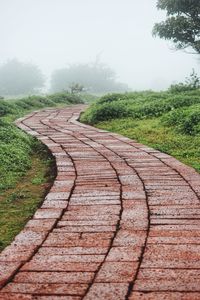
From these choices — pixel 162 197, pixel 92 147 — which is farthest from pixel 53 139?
pixel 162 197

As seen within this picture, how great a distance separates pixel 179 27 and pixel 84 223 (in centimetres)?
1310

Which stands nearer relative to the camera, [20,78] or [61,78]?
[20,78]

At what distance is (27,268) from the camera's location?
240 centimetres

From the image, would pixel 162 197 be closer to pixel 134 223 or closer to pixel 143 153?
pixel 134 223

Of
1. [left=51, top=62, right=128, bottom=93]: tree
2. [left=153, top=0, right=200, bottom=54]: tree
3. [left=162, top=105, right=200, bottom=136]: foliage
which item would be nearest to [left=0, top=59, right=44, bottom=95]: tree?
[left=51, top=62, right=128, bottom=93]: tree

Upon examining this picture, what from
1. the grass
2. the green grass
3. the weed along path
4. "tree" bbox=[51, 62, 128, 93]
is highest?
"tree" bbox=[51, 62, 128, 93]

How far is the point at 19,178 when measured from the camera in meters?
4.86

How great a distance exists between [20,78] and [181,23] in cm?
5072

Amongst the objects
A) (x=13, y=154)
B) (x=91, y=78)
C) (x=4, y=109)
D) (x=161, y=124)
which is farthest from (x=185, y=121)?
(x=91, y=78)

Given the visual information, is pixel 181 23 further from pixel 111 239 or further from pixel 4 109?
pixel 111 239

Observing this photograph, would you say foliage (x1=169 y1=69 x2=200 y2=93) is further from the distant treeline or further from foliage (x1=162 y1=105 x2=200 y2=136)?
the distant treeline

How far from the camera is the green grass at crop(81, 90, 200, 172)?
641cm

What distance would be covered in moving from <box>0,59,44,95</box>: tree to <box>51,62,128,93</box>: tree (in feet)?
9.89

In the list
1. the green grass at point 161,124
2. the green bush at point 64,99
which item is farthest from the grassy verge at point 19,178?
the green bush at point 64,99
